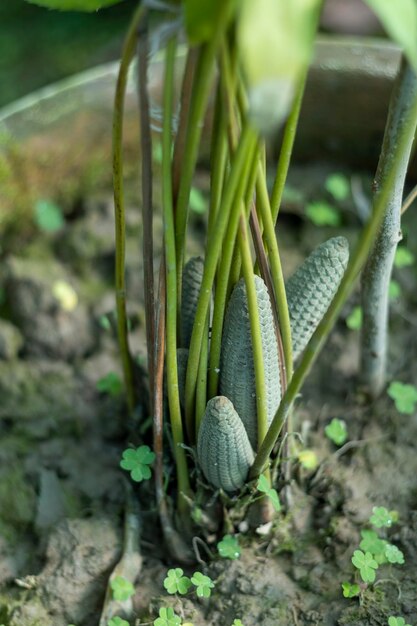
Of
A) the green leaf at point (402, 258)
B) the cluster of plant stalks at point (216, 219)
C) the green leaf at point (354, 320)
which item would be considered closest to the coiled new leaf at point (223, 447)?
the cluster of plant stalks at point (216, 219)

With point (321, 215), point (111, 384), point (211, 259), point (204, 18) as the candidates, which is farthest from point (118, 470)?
point (204, 18)

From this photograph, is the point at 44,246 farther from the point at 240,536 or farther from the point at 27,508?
the point at 240,536

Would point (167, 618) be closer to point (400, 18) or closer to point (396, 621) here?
point (396, 621)

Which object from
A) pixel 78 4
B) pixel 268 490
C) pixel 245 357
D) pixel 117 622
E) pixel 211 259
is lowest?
pixel 117 622

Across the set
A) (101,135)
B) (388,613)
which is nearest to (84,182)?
(101,135)

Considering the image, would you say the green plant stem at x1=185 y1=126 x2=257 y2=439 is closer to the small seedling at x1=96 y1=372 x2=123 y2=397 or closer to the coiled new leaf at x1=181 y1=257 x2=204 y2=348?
the coiled new leaf at x1=181 y1=257 x2=204 y2=348

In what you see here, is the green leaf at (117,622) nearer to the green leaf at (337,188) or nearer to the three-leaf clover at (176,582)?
the three-leaf clover at (176,582)
